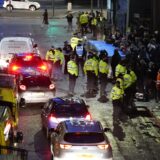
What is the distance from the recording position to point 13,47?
29.6 m

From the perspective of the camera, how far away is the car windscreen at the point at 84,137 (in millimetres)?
15195

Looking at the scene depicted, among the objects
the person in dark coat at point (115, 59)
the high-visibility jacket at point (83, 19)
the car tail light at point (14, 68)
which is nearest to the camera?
the car tail light at point (14, 68)

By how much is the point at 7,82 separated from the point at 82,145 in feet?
20.9

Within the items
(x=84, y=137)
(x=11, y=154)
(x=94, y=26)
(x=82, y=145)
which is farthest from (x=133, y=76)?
(x=94, y=26)

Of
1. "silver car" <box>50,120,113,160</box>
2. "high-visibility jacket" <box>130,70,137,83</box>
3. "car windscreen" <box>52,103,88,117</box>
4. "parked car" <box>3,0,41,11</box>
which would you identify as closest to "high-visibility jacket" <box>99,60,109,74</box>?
"high-visibility jacket" <box>130,70,137,83</box>

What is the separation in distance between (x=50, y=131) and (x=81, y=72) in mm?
12759

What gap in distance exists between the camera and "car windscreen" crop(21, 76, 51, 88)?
75.0ft

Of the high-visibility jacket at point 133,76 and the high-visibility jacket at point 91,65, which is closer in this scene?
the high-visibility jacket at point 133,76

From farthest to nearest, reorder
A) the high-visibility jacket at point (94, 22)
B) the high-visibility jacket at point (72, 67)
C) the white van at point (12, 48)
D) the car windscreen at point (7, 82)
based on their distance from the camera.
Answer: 1. the high-visibility jacket at point (94, 22)
2. the white van at point (12, 48)
3. the high-visibility jacket at point (72, 67)
4. the car windscreen at point (7, 82)

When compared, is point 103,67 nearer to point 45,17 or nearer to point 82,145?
point 82,145

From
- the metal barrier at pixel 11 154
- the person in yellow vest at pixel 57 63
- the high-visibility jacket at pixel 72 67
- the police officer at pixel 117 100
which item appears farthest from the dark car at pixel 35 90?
the metal barrier at pixel 11 154

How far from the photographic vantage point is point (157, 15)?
1515 inches

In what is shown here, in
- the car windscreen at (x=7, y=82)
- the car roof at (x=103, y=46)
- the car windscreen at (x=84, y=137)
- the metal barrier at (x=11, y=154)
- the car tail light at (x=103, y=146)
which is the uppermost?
the metal barrier at (x=11, y=154)

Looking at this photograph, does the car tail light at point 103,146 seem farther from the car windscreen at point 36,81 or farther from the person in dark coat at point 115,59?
the person in dark coat at point 115,59
